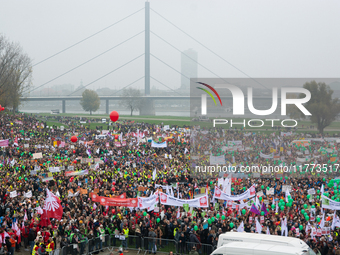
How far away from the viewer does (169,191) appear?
20375mm

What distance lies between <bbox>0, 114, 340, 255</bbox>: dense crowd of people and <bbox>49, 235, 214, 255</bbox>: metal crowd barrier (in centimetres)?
4

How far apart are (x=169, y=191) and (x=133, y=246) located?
5.92 m

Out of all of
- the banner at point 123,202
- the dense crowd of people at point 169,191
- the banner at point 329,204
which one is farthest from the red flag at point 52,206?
the banner at point 329,204

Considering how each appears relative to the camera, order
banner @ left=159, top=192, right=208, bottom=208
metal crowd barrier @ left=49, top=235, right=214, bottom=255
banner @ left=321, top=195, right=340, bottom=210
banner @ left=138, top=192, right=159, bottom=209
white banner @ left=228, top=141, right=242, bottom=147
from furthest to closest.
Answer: white banner @ left=228, top=141, right=242, bottom=147 < banner @ left=138, top=192, right=159, bottom=209 < banner @ left=159, top=192, right=208, bottom=208 < banner @ left=321, top=195, right=340, bottom=210 < metal crowd barrier @ left=49, top=235, right=214, bottom=255

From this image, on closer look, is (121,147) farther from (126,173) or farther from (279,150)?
(279,150)

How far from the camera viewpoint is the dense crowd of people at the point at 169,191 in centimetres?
1398

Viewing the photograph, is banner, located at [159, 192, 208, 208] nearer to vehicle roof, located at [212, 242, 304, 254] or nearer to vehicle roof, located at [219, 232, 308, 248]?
vehicle roof, located at [219, 232, 308, 248]

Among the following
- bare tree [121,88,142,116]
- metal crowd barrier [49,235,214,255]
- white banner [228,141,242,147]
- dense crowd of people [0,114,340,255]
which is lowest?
metal crowd barrier [49,235,214,255]

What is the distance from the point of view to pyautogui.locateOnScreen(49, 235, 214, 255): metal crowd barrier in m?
13.6

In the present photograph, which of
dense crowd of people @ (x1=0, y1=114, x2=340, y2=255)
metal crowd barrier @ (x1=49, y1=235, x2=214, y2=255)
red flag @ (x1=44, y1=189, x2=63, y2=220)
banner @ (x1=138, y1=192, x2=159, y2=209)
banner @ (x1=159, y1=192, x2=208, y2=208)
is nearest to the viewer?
metal crowd barrier @ (x1=49, y1=235, x2=214, y2=255)

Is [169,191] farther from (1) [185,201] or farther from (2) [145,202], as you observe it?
(1) [185,201]

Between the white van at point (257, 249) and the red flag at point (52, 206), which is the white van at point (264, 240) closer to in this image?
the white van at point (257, 249)

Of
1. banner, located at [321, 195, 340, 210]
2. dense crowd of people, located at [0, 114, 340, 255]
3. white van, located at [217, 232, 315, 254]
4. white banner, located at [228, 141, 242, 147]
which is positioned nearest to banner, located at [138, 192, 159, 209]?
dense crowd of people, located at [0, 114, 340, 255]

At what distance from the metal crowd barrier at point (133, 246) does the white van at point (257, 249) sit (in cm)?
400
